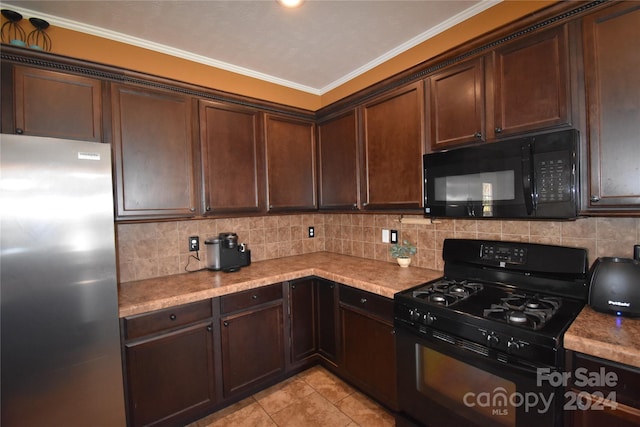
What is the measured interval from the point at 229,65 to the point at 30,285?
216 cm

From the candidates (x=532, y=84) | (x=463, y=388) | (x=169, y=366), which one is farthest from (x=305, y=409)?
(x=532, y=84)

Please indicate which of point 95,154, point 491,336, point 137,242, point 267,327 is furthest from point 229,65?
point 491,336

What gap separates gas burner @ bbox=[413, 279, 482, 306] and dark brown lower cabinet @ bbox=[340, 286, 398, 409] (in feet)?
0.78

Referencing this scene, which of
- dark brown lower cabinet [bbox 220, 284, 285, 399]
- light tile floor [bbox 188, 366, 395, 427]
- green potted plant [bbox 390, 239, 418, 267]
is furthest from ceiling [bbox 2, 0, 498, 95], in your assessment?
light tile floor [bbox 188, 366, 395, 427]

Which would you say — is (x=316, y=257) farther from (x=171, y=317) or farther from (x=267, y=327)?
(x=171, y=317)

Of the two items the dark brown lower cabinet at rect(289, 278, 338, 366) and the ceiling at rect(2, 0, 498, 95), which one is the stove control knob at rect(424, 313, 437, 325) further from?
the ceiling at rect(2, 0, 498, 95)

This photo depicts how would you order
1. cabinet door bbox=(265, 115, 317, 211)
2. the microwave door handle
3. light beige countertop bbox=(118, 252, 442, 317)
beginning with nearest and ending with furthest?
the microwave door handle → light beige countertop bbox=(118, 252, 442, 317) → cabinet door bbox=(265, 115, 317, 211)

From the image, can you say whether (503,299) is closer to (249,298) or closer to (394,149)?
(394,149)

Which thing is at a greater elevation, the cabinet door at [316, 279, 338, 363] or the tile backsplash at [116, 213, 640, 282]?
the tile backsplash at [116, 213, 640, 282]

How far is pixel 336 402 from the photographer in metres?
2.13

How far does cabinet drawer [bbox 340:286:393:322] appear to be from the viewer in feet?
6.13

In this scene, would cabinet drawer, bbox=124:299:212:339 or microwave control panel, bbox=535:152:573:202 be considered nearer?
microwave control panel, bbox=535:152:573:202

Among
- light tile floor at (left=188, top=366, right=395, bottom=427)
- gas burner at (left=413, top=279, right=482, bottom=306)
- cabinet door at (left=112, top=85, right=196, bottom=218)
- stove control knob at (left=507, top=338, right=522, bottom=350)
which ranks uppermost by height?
cabinet door at (left=112, top=85, right=196, bottom=218)

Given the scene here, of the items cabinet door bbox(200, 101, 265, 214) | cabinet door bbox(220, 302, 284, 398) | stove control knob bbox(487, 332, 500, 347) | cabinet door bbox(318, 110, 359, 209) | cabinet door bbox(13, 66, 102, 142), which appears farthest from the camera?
cabinet door bbox(318, 110, 359, 209)
